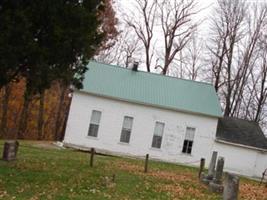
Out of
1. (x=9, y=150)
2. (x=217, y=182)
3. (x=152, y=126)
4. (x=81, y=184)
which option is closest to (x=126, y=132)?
(x=152, y=126)

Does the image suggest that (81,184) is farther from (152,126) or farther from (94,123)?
(152,126)

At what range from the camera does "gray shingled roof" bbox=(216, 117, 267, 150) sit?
3603 cm

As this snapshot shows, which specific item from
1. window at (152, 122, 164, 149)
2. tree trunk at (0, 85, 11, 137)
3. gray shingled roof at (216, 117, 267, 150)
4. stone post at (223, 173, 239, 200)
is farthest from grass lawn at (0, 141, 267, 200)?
tree trunk at (0, 85, 11, 137)

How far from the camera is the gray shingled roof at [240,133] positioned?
36031mm

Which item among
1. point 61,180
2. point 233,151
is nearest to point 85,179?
point 61,180

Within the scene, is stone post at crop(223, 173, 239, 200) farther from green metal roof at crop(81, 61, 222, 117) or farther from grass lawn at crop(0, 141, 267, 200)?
green metal roof at crop(81, 61, 222, 117)

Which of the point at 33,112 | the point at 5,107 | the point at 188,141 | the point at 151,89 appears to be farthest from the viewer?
the point at 33,112

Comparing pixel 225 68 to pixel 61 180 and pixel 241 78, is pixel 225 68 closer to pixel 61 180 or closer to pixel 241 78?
pixel 241 78

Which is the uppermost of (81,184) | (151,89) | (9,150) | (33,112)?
(151,89)

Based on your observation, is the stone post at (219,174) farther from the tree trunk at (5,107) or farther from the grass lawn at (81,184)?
the tree trunk at (5,107)

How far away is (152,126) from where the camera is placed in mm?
34531

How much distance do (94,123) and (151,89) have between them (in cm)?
531

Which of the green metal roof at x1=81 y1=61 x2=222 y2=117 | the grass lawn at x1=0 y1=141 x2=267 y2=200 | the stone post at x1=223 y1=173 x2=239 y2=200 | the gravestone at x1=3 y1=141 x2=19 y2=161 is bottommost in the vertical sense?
the grass lawn at x1=0 y1=141 x2=267 y2=200

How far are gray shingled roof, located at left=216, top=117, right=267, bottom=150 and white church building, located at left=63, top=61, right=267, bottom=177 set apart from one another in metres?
0.09
